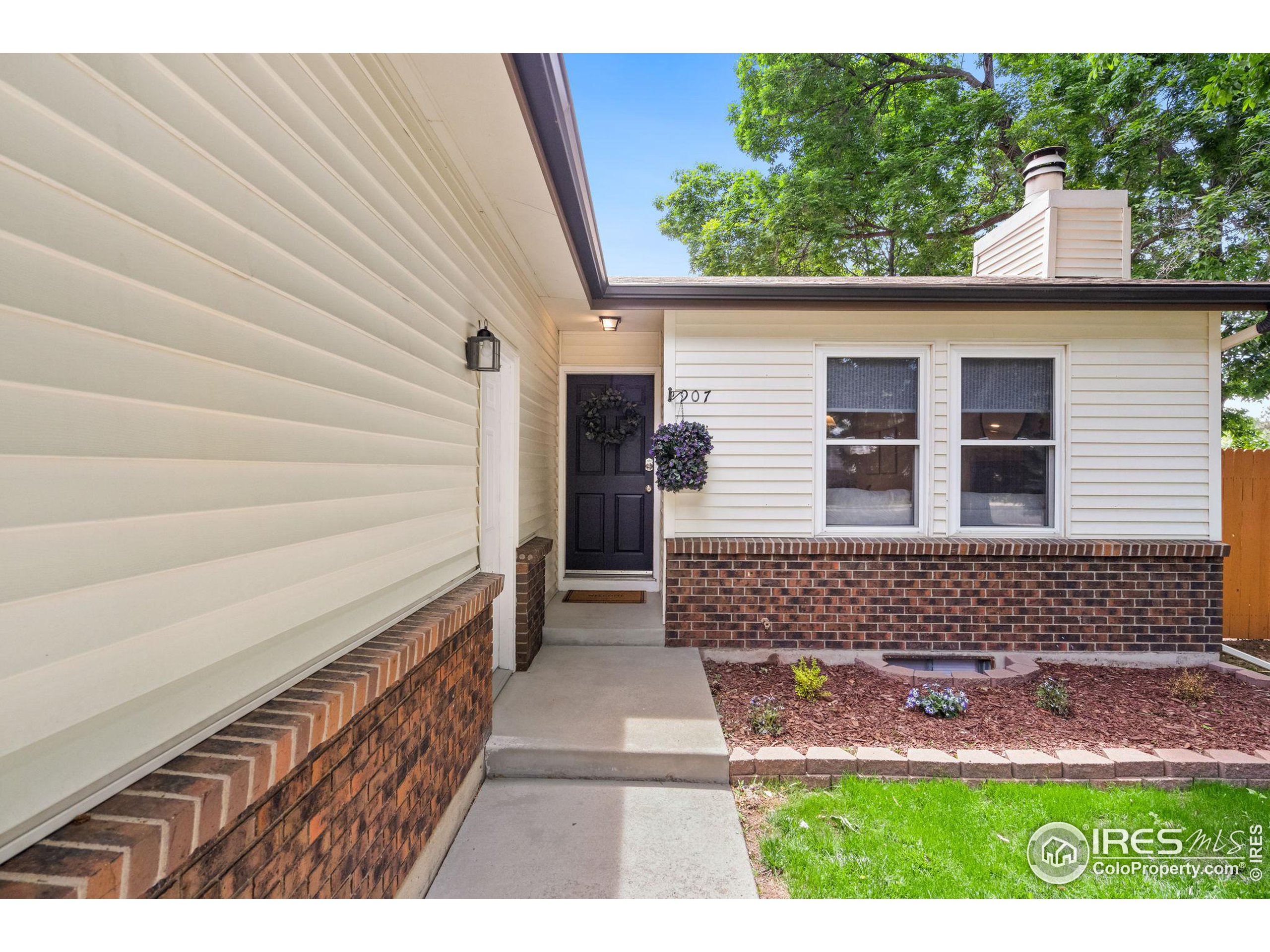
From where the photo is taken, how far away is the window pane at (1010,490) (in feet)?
14.2

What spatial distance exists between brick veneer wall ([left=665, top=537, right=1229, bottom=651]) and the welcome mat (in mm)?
761

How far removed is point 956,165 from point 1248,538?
8345 millimetres

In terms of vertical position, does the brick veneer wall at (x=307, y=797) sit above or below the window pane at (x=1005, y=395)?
below

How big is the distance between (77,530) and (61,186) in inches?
20.3

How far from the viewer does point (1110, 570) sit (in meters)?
4.21

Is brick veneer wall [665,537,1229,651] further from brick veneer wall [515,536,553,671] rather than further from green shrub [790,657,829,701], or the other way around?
brick veneer wall [515,536,553,671]

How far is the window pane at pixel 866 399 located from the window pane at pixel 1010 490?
693 millimetres

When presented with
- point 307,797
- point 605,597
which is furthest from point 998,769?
point 605,597

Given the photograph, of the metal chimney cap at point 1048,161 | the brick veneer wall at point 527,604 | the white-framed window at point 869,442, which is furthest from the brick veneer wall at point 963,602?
the metal chimney cap at point 1048,161

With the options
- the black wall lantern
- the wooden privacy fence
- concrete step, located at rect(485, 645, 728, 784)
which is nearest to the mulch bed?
concrete step, located at rect(485, 645, 728, 784)

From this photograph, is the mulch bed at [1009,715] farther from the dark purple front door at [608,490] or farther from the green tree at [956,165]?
the green tree at [956,165]

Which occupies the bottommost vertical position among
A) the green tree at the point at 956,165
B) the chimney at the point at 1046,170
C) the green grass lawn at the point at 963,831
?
the green grass lawn at the point at 963,831
